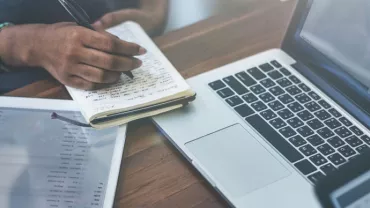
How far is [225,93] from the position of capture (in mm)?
768

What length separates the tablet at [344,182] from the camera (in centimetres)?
43

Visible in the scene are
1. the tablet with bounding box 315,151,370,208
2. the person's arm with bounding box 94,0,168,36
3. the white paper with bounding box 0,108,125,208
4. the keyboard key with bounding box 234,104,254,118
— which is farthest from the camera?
the person's arm with bounding box 94,0,168,36

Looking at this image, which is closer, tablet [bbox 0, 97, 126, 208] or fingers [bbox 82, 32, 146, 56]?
tablet [bbox 0, 97, 126, 208]

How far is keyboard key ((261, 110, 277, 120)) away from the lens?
2.38ft

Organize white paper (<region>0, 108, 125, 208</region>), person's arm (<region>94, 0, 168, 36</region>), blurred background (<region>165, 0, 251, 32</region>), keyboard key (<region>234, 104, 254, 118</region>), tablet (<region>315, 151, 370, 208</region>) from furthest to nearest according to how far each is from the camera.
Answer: blurred background (<region>165, 0, 251, 32</region>) → person's arm (<region>94, 0, 168, 36</region>) → keyboard key (<region>234, 104, 254, 118</region>) → white paper (<region>0, 108, 125, 208</region>) → tablet (<region>315, 151, 370, 208</region>)

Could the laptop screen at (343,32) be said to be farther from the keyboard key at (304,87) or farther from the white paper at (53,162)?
the white paper at (53,162)

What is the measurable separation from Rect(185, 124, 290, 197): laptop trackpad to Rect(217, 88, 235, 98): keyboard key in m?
0.07

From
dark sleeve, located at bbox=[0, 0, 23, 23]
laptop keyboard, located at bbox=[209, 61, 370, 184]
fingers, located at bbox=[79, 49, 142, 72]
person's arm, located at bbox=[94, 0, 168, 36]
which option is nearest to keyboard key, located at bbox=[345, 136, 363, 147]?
laptop keyboard, located at bbox=[209, 61, 370, 184]

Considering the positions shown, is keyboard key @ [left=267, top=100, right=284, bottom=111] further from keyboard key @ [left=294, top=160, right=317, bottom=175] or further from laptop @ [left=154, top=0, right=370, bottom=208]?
keyboard key @ [left=294, top=160, right=317, bottom=175]

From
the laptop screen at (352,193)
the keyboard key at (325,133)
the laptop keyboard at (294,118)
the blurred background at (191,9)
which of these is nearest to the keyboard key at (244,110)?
the laptop keyboard at (294,118)

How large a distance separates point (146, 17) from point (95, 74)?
34cm

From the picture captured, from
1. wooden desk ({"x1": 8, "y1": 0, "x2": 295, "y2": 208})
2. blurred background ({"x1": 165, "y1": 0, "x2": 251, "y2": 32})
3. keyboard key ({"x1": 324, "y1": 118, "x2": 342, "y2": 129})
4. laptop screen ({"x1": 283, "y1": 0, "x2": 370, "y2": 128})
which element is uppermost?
laptop screen ({"x1": 283, "y1": 0, "x2": 370, "y2": 128})

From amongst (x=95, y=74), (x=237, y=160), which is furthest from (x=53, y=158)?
(x=237, y=160)

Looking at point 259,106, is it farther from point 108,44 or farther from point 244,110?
point 108,44
